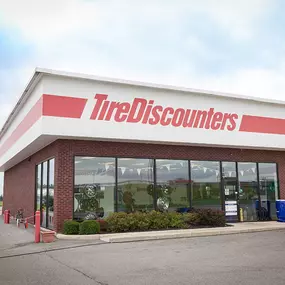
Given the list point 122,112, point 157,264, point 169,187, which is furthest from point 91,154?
point 157,264

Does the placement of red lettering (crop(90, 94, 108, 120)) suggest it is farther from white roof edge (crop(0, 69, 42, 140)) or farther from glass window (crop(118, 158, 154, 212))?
glass window (crop(118, 158, 154, 212))

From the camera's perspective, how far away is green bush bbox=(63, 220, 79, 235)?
1531 centimetres

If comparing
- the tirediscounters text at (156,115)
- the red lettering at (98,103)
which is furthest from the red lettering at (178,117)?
the red lettering at (98,103)

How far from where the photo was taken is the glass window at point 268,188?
21203 mm

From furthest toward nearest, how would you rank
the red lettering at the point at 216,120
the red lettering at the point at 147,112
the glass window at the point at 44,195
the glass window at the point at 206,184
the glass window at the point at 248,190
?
the glass window at the point at 248,190, the glass window at the point at 206,184, the glass window at the point at 44,195, the red lettering at the point at 216,120, the red lettering at the point at 147,112

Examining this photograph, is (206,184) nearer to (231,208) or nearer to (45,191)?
(231,208)

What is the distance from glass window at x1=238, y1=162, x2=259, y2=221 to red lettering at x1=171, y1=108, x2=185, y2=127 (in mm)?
4761

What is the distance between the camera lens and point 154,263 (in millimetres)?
9727

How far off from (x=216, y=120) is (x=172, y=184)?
3.73 m

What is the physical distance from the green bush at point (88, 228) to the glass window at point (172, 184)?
3.94 m

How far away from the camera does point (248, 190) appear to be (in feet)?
68.1

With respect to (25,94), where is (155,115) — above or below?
below

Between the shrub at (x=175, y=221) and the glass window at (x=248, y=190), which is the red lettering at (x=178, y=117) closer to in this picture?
the shrub at (x=175, y=221)

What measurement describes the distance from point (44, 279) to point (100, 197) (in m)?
8.96
